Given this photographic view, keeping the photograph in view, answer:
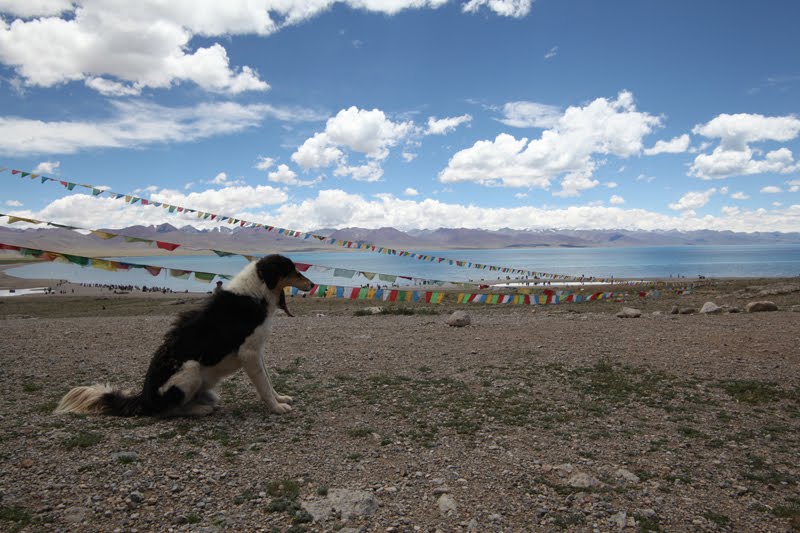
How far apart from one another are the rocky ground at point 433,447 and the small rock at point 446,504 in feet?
0.06

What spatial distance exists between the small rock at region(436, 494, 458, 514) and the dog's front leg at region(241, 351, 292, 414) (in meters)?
2.89

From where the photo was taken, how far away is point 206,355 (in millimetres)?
5895

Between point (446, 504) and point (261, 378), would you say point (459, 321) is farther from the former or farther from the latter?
point (446, 504)

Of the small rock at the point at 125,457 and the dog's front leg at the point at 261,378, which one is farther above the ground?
the dog's front leg at the point at 261,378

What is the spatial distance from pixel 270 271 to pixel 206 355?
50.6 inches

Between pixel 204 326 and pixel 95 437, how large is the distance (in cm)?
158

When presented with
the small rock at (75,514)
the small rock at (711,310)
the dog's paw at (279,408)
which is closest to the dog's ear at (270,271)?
the dog's paw at (279,408)

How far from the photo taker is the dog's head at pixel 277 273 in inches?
250

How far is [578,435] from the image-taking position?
5.75 meters

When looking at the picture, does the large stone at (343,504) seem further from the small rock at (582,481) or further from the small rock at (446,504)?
the small rock at (582,481)

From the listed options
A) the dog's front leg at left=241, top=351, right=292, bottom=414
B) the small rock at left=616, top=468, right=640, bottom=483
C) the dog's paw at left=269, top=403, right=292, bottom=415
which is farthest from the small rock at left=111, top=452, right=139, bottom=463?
the small rock at left=616, top=468, right=640, bottom=483

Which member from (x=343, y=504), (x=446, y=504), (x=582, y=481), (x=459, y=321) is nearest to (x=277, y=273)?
(x=343, y=504)

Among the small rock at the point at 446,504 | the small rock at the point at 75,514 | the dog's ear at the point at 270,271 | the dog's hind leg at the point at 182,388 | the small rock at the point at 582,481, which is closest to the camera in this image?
the small rock at the point at 75,514

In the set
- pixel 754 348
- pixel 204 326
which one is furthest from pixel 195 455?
pixel 754 348
